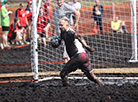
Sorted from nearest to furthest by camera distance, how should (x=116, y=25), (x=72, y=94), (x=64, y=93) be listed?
(x=72, y=94) < (x=64, y=93) < (x=116, y=25)

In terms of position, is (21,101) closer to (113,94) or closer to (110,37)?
(113,94)

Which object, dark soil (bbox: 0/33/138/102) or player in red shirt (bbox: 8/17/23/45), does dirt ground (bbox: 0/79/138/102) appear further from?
player in red shirt (bbox: 8/17/23/45)

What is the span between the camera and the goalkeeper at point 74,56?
222 inches

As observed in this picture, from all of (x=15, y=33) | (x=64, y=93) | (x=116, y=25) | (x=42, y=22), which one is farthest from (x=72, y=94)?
(x=116, y=25)

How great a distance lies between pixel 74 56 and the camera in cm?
572

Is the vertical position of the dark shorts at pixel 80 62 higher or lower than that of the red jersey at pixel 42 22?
lower

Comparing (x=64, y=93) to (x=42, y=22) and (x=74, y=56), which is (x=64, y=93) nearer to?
(x=74, y=56)

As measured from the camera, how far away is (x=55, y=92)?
527cm

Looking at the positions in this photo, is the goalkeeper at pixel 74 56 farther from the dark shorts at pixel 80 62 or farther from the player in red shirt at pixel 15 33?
the player in red shirt at pixel 15 33

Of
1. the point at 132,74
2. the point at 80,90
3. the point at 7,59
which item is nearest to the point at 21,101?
the point at 80,90

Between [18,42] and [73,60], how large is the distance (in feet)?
32.2

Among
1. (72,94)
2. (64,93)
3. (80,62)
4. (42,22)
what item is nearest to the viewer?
(72,94)

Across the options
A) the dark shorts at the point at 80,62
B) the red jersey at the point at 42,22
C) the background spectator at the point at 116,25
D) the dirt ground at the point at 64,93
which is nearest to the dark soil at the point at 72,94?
the dirt ground at the point at 64,93

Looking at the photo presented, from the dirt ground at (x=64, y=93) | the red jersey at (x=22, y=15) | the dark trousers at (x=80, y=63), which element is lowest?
the dirt ground at (x=64, y=93)
